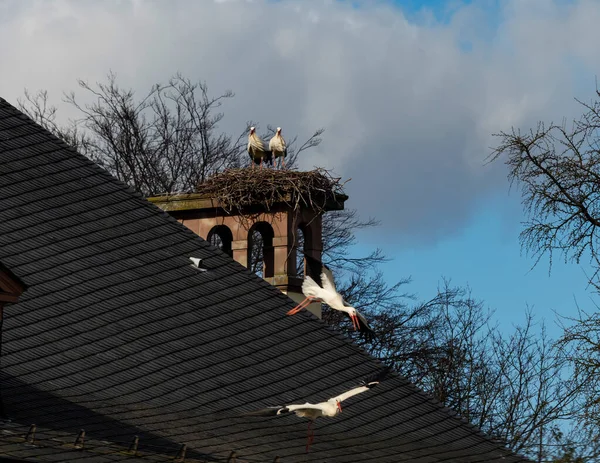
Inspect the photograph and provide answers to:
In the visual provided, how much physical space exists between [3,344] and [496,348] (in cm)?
1851

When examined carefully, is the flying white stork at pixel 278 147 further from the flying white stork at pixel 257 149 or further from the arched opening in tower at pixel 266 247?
the arched opening in tower at pixel 266 247

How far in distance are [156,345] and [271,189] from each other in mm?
5118

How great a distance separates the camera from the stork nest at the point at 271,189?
18.8m

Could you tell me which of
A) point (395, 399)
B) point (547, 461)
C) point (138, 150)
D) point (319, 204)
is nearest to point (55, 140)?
point (319, 204)

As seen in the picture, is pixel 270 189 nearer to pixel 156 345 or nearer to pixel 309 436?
pixel 156 345

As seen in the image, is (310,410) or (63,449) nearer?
(63,449)

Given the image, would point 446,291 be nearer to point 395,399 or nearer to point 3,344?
point 395,399

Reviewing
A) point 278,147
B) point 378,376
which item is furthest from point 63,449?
point 278,147

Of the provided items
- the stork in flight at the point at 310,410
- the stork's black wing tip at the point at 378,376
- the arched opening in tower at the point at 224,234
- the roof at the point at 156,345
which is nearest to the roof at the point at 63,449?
the roof at the point at 156,345

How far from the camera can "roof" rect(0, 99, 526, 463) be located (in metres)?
12.6

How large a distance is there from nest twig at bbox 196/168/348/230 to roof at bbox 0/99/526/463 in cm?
265

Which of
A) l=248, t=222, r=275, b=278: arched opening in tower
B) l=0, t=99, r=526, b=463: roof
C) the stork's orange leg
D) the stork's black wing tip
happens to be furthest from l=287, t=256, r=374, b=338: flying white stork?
l=248, t=222, r=275, b=278: arched opening in tower

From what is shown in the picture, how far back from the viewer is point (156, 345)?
14.0 metres

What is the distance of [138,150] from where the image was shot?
31500mm
